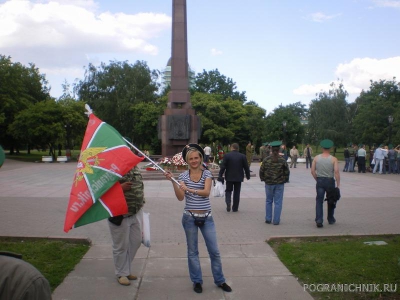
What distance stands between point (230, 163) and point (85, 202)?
6.04 metres

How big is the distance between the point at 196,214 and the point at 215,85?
62.4 metres

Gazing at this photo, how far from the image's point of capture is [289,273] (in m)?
5.54

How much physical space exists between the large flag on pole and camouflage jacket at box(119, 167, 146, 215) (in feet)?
1.01

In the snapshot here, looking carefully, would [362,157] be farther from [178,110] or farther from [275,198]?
[275,198]

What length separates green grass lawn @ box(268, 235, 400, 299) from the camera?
15.9ft

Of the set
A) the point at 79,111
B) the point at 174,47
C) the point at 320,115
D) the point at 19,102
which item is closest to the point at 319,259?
the point at 174,47

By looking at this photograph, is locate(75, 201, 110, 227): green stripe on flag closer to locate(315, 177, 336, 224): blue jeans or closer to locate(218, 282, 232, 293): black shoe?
locate(218, 282, 232, 293): black shoe

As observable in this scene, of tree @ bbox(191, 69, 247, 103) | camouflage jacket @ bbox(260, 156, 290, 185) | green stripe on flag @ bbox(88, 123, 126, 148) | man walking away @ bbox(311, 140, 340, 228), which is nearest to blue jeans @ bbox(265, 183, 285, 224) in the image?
camouflage jacket @ bbox(260, 156, 290, 185)

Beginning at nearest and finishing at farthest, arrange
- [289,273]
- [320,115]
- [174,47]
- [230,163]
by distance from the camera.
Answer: [289,273]
[230,163]
[174,47]
[320,115]

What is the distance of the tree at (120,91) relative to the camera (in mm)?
50875

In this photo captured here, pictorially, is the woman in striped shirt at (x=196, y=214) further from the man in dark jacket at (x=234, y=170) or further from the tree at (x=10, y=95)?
the tree at (x=10, y=95)

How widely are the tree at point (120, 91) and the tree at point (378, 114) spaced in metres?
24.2

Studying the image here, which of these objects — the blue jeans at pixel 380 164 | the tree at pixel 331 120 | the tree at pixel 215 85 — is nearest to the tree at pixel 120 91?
the tree at pixel 215 85

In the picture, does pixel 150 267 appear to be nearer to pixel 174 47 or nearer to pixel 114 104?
pixel 174 47
